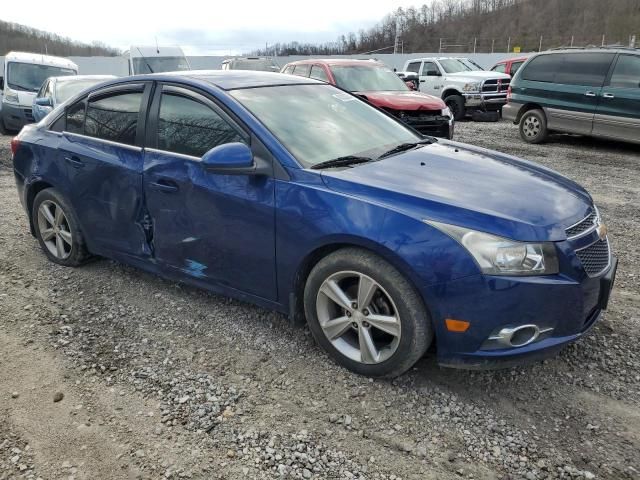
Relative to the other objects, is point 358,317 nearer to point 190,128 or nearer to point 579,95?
point 190,128

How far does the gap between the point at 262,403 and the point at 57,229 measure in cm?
280

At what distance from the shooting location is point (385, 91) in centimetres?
1046

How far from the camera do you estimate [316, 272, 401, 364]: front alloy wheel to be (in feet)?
9.33

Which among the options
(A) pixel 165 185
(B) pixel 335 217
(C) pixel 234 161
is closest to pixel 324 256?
(B) pixel 335 217

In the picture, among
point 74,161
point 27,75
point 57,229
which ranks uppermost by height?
point 27,75

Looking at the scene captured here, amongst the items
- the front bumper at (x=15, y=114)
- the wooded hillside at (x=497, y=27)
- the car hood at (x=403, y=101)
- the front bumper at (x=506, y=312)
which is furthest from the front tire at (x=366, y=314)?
the wooded hillside at (x=497, y=27)

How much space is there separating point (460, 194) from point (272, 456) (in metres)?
1.64

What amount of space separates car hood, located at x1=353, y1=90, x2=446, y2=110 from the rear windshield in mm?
2591

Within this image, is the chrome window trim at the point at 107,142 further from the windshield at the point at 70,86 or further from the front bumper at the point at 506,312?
the windshield at the point at 70,86

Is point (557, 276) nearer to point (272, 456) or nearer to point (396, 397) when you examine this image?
point (396, 397)

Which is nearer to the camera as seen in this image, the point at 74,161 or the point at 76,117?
the point at 74,161

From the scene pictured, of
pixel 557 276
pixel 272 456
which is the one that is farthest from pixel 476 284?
pixel 272 456

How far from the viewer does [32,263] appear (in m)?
4.77

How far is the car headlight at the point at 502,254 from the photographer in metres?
2.54
